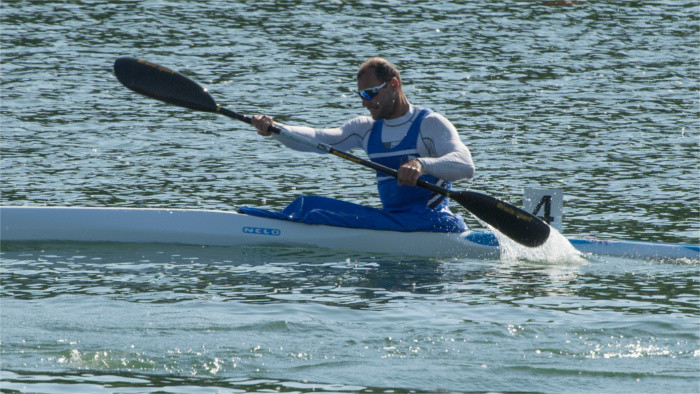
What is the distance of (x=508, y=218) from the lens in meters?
8.53

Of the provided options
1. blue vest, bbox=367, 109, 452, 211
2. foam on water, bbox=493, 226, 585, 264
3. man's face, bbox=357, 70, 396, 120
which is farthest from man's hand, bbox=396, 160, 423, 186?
foam on water, bbox=493, 226, 585, 264

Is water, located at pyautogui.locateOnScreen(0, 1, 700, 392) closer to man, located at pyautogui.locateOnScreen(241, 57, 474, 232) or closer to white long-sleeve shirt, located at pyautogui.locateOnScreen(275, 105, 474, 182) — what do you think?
man, located at pyautogui.locateOnScreen(241, 57, 474, 232)

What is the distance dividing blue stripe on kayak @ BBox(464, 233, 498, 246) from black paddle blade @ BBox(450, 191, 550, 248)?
0.43 ft

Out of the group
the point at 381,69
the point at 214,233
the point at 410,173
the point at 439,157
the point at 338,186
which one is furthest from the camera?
the point at 338,186

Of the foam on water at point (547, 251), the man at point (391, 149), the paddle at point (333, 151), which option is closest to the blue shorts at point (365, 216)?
the man at point (391, 149)

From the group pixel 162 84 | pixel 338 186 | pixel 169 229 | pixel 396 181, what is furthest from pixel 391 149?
pixel 338 186

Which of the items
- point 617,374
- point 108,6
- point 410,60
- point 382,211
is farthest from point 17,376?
point 108,6

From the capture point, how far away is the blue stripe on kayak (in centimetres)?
880

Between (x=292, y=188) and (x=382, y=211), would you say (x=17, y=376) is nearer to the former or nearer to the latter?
(x=382, y=211)

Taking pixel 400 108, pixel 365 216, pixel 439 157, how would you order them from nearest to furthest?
pixel 439 157 < pixel 400 108 < pixel 365 216

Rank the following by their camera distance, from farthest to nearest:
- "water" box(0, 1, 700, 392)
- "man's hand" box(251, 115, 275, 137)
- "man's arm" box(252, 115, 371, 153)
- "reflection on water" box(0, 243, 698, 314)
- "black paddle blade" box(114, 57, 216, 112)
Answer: "black paddle blade" box(114, 57, 216, 112) < "man's arm" box(252, 115, 371, 153) < "man's hand" box(251, 115, 275, 137) < "reflection on water" box(0, 243, 698, 314) < "water" box(0, 1, 700, 392)

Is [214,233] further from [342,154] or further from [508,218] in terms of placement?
[508,218]

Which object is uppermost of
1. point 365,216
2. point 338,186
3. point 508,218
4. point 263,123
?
point 263,123

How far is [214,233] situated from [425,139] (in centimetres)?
189
